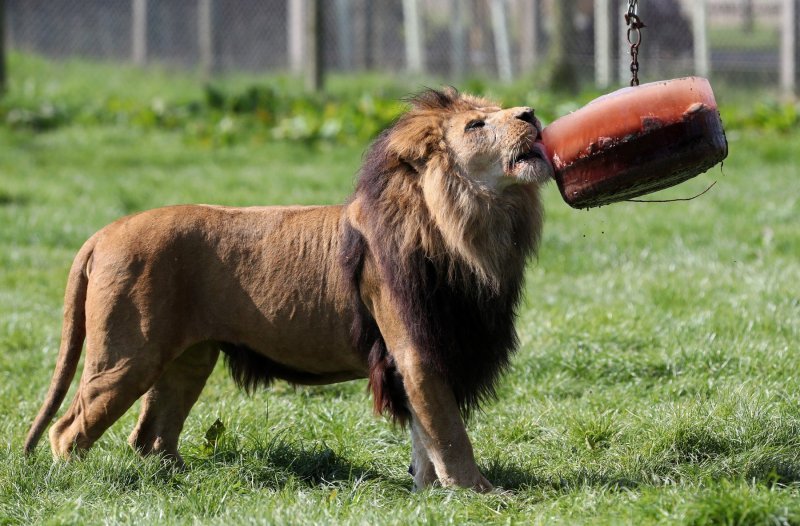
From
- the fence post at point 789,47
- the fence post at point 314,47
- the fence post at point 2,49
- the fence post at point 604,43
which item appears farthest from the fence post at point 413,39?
the fence post at point 2,49

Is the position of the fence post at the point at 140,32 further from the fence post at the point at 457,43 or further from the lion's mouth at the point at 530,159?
the lion's mouth at the point at 530,159

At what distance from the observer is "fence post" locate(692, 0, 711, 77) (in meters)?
14.0

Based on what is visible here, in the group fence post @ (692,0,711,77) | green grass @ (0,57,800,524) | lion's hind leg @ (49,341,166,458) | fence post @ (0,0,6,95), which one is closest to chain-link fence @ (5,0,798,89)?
fence post @ (692,0,711,77)

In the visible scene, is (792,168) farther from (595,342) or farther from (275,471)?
(275,471)

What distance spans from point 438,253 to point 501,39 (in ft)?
39.8

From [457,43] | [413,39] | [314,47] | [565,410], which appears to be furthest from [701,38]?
[565,410]

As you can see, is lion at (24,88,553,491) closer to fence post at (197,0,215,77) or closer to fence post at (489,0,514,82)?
fence post at (197,0,215,77)

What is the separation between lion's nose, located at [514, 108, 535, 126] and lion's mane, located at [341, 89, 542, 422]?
0.79 feet

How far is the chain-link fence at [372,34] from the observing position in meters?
15.0

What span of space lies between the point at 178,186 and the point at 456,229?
6316 mm

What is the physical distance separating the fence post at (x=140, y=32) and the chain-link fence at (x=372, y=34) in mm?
15

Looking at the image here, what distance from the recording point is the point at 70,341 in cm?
429

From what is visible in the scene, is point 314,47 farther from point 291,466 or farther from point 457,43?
point 291,466

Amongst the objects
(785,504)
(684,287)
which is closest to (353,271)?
(785,504)
